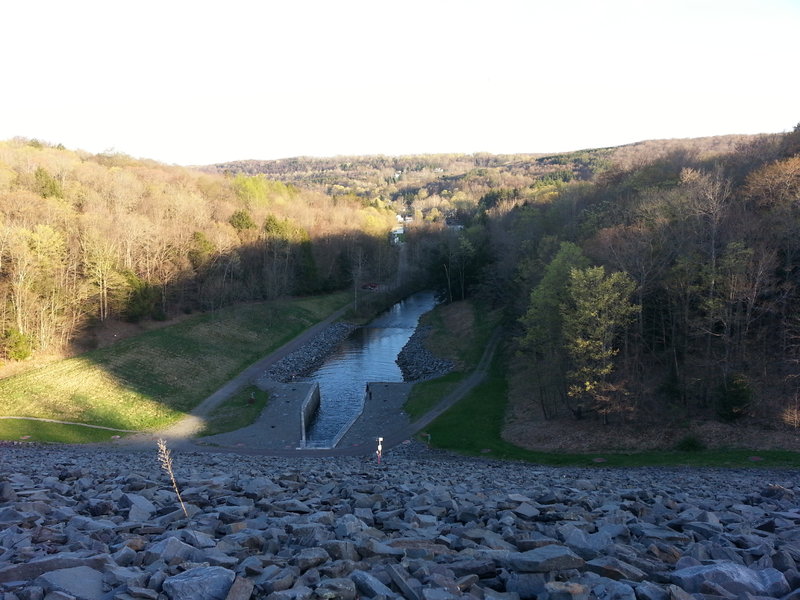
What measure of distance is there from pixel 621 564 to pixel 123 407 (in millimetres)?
38464

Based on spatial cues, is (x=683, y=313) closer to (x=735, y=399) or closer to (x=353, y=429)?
(x=735, y=399)

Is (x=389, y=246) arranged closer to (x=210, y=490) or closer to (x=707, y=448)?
(x=707, y=448)

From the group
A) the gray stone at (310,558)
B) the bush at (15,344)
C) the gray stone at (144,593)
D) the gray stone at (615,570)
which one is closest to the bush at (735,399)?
the gray stone at (615,570)

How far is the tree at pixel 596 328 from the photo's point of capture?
95.0ft

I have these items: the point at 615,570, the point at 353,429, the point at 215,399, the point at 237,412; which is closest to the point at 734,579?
the point at 615,570

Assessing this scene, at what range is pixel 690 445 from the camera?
26.5 m

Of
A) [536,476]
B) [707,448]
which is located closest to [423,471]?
[536,476]

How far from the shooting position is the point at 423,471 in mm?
22172

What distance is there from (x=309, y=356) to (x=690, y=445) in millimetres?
39105

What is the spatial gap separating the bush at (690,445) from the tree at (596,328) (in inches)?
131

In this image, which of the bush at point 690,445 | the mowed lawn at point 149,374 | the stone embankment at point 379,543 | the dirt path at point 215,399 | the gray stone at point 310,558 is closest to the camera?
the stone embankment at point 379,543

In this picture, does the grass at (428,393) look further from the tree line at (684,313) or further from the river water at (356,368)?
the tree line at (684,313)

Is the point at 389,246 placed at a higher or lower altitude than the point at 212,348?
higher

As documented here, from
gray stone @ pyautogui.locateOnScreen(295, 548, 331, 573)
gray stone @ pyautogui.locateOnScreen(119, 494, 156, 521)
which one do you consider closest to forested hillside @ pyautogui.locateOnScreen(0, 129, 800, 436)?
gray stone @ pyautogui.locateOnScreen(119, 494, 156, 521)
